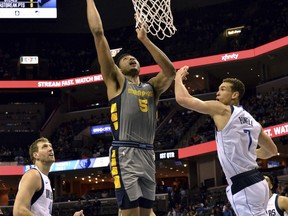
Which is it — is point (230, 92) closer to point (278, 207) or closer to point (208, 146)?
point (278, 207)

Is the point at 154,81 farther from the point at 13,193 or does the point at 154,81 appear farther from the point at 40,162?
the point at 13,193

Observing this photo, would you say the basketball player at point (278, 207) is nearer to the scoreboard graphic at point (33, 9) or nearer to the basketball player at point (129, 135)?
the basketball player at point (129, 135)

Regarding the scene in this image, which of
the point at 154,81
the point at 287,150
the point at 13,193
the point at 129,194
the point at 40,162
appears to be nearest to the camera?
the point at 129,194

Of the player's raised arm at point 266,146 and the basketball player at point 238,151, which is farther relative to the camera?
the player's raised arm at point 266,146

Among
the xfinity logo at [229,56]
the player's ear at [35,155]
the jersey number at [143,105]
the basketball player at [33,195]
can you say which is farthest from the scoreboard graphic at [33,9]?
the jersey number at [143,105]

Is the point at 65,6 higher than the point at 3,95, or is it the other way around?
the point at 65,6

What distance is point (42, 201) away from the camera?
5.68 metres

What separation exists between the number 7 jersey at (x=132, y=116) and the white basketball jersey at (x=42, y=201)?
3.42ft

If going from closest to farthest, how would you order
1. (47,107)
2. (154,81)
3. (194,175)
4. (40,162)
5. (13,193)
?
(154,81) → (40,162) → (194,175) → (13,193) → (47,107)

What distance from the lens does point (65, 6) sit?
41.3m

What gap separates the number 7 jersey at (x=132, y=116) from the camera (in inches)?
203

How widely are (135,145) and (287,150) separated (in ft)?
86.9


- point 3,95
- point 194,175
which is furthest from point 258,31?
point 3,95

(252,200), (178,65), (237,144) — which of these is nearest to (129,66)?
(237,144)
